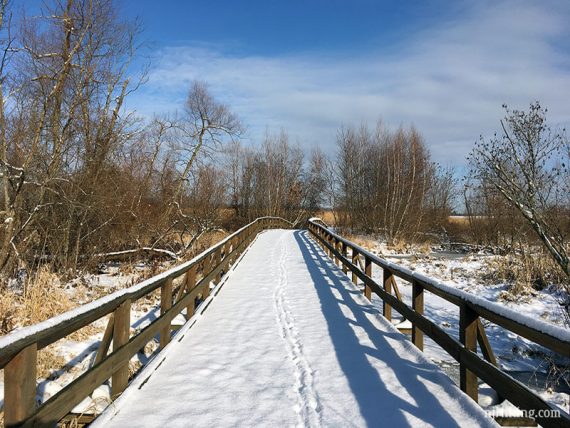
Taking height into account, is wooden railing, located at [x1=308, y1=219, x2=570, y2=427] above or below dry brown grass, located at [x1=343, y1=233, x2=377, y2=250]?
above

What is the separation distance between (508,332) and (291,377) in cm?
595

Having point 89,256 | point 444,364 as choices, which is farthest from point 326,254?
point 444,364

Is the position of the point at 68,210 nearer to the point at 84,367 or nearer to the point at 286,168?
the point at 84,367

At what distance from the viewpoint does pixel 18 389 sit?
238 centimetres

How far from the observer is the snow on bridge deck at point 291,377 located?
3.45 meters

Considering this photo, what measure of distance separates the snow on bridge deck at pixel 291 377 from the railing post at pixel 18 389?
0.83m

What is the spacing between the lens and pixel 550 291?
12047mm

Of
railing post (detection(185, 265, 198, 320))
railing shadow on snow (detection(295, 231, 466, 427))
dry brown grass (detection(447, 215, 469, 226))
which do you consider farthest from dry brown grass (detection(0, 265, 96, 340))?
dry brown grass (detection(447, 215, 469, 226))

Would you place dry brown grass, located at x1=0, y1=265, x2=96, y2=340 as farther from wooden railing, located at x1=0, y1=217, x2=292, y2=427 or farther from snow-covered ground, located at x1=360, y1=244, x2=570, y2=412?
snow-covered ground, located at x1=360, y1=244, x2=570, y2=412

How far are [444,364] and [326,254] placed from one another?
10852mm

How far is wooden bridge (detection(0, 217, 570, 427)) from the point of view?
2652 millimetres

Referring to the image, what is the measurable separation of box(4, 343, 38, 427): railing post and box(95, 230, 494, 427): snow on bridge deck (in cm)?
83

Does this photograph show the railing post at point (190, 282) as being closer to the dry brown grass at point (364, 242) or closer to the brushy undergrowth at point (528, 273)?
the brushy undergrowth at point (528, 273)

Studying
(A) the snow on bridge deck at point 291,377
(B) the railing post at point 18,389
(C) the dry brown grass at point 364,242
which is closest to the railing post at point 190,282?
(A) the snow on bridge deck at point 291,377
